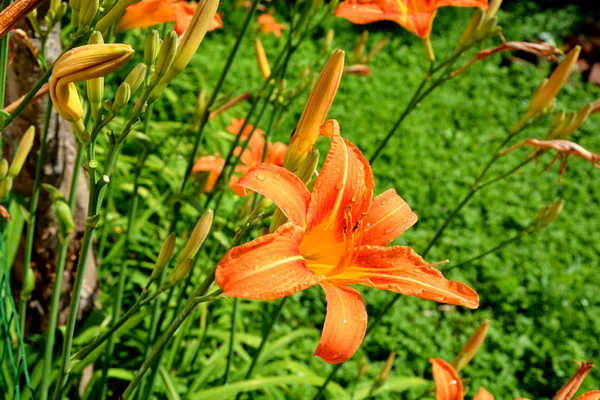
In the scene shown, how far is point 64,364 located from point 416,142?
4.12 meters

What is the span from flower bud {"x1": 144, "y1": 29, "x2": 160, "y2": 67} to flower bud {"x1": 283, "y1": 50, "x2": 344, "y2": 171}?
241mm

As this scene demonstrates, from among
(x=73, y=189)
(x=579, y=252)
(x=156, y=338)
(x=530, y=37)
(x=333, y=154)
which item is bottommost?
(x=579, y=252)

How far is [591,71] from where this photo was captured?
6.54m

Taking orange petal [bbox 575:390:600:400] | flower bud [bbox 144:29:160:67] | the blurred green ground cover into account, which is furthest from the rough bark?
orange petal [bbox 575:390:600:400]

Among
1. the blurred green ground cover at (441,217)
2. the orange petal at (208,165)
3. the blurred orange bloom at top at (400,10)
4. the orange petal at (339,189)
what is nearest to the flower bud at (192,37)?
the orange petal at (339,189)

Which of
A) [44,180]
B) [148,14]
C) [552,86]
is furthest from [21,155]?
[552,86]

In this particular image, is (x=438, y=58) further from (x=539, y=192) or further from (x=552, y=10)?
(x=552, y=10)

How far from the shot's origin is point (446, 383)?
127 centimetres

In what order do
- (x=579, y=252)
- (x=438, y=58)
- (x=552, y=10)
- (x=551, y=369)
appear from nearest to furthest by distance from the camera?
(x=551, y=369) < (x=579, y=252) < (x=438, y=58) < (x=552, y=10)

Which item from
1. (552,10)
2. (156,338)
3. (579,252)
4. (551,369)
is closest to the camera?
(156,338)

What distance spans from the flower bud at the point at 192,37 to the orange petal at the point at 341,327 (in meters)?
0.38

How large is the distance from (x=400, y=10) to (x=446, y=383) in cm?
84

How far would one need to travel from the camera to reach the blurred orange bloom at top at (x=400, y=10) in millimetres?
1464

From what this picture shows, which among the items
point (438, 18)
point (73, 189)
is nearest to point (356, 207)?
point (73, 189)
